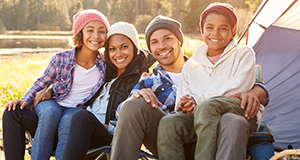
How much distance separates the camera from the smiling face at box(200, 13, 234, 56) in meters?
1.95

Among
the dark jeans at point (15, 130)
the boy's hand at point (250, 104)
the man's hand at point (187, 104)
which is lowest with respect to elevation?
the dark jeans at point (15, 130)

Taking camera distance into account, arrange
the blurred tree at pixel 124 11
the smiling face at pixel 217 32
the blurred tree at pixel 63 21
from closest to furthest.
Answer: the smiling face at pixel 217 32 < the blurred tree at pixel 124 11 < the blurred tree at pixel 63 21

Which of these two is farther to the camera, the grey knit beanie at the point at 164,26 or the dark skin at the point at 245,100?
the grey knit beanie at the point at 164,26

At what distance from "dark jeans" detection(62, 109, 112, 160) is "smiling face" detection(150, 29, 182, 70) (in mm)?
810

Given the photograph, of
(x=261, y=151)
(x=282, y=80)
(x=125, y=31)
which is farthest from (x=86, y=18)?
(x=282, y=80)

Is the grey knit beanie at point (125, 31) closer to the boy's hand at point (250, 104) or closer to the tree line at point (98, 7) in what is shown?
the boy's hand at point (250, 104)

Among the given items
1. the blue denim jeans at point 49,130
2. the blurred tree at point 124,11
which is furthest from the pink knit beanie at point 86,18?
the blurred tree at point 124,11

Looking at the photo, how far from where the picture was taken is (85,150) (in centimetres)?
182

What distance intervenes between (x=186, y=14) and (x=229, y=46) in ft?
86.0

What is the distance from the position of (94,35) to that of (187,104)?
49.6 inches

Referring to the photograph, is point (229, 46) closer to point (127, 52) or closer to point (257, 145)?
point (257, 145)

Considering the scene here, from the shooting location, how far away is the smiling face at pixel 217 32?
195 centimetres

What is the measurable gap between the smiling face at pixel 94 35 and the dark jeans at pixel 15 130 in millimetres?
866

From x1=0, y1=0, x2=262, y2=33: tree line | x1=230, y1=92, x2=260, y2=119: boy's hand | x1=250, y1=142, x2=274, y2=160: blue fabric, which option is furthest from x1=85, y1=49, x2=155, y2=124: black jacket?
x1=0, y1=0, x2=262, y2=33: tree line
